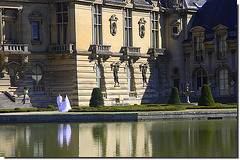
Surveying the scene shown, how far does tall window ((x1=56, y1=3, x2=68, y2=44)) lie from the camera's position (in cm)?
5778

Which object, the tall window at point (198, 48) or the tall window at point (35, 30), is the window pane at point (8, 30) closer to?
the tall window at point (35, 30)

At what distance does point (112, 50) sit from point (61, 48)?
18.8 feet

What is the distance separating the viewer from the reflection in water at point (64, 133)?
3212 cm

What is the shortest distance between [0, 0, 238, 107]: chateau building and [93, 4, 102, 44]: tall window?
9 cm

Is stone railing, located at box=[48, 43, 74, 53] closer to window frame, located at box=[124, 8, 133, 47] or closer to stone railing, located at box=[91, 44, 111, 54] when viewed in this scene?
stone railing, located at box=[91, 44, 111, 54]

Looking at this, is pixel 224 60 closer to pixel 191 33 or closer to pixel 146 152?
pixel 191 33

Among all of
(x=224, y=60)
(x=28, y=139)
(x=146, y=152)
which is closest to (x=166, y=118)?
(x=28, y=139)

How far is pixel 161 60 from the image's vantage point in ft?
218

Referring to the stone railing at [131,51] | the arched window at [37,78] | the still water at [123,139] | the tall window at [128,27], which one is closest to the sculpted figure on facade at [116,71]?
the stone railing at [131,51]

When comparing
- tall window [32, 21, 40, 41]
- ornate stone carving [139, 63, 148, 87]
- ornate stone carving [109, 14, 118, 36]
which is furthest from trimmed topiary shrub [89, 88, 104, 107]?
ornate stone carving [139, 63, 148, 87]

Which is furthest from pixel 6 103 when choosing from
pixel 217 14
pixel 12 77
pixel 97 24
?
pixel 217 14

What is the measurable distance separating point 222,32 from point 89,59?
42.6ft

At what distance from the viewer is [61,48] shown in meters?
57.6

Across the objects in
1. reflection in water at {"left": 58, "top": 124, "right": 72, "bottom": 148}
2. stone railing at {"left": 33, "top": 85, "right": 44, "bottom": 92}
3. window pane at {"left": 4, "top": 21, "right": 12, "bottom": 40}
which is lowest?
reflection in water at {"left": 58, "top": 124, "right": 72, "bottom": 148}
